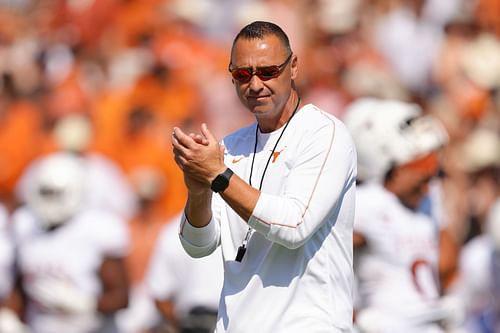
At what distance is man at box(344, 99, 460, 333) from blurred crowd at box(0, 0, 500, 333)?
2594mm

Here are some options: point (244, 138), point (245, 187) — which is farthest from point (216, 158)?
point (244, 138)

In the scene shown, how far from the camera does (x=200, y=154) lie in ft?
17.9

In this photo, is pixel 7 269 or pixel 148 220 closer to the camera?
pixel 7 269

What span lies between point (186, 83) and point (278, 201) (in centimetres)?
762

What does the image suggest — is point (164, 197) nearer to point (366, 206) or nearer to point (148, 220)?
point (148, 220)

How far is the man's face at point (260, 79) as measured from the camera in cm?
570

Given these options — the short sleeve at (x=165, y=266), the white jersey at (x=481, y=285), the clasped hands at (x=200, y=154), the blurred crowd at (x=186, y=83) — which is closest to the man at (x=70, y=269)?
the short sleeve at (x=165, y=266)

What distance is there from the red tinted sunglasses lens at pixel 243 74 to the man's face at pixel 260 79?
1cm

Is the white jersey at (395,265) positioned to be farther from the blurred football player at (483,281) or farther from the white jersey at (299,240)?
the white jersey at (299,240)

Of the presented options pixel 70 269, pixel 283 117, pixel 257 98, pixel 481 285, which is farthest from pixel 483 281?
pixel 257 98

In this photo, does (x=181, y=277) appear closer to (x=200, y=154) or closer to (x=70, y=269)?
(x=70, y=269)

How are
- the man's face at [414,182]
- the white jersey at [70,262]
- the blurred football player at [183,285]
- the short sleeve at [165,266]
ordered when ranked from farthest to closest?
the white jersey at [70,262]
the short sleeve at [165,266]
the blurred football player at [183,285]
the man's face at [414,182]

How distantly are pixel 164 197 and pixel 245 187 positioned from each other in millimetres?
6310

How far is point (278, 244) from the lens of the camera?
574 centimetres
